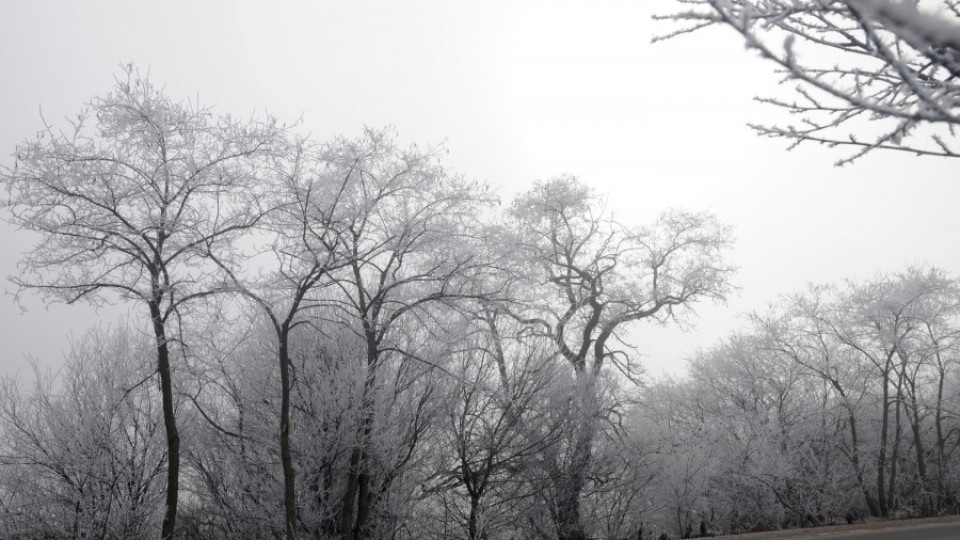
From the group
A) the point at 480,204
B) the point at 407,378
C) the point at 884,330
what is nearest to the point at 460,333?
the point at 407,378

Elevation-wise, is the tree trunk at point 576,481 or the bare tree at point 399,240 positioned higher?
the bare tree at point 399,240

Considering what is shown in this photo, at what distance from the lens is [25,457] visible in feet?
45.1

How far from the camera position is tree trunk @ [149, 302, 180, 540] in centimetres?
941

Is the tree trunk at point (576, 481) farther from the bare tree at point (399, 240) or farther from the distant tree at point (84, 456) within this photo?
the distant tree at point (84, 456)

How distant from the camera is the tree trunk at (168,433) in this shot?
30.9ft

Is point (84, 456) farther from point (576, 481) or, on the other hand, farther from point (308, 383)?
point (576, 481)

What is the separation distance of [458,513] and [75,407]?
29.1 ft

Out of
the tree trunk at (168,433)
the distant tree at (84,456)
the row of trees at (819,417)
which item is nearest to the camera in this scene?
the tree trunk at (168,433)

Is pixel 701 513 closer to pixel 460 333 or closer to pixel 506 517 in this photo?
pixel 506 517

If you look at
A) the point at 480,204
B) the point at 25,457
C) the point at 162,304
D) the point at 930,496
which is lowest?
the point at 930,496

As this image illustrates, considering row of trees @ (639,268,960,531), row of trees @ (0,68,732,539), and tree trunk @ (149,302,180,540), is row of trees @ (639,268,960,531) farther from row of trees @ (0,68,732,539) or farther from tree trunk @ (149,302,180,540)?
tree trunk @ (149,302,180,540)

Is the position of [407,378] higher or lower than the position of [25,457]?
higher

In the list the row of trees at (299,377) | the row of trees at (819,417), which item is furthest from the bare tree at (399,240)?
the row of trees at (819,417)

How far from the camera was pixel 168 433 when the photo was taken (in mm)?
9844
